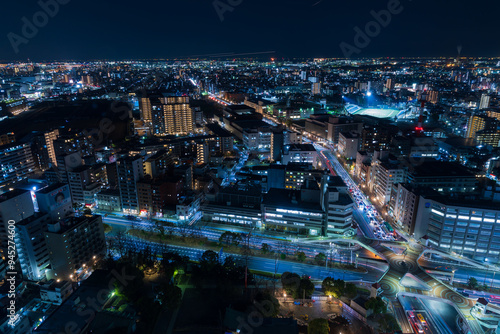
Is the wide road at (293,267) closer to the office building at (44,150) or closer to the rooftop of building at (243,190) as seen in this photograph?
the rooftop of building at (243,190)

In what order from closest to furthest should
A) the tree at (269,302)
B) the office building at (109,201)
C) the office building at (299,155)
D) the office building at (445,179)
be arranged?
the tree at (269,302) < the office building at (445,179) < the office building at (109,201) < the office building at (299,155)

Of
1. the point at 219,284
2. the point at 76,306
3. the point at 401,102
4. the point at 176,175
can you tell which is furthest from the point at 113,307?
the point at 401,102

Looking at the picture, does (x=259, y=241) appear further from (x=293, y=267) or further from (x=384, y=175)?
(x=384, y=175)

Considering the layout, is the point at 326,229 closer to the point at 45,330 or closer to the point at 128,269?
the point at 128,269

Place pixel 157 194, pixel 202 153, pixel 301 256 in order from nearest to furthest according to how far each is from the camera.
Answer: pixel 301 256, pixel 157 194, pixel 202 153

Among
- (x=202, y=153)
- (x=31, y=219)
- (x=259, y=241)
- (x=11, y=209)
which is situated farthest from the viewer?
(x=202, y=153)

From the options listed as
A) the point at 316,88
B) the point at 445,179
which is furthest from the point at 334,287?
the point at 316,88

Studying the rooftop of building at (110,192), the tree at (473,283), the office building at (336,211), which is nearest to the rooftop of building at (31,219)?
the rooftop of building at (110,192)
